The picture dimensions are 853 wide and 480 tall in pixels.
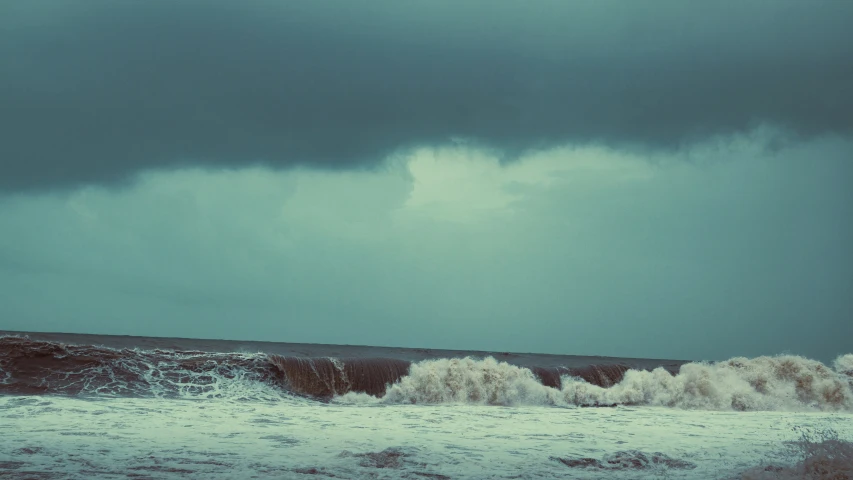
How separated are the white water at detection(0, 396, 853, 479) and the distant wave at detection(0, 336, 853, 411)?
280 cm

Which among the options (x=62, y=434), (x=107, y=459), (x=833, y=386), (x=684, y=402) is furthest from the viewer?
(x=833, y=386)

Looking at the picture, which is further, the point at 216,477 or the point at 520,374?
the point at 520,374

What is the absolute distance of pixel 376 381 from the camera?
1948 centimetres

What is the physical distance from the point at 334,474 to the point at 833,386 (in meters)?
18.7

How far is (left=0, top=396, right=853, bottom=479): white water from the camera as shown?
671 cm

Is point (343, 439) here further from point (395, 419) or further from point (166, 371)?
point (166, 371)

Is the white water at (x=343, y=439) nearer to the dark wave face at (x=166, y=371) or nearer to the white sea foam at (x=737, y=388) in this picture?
the dark wave face at (x=166, y=371)

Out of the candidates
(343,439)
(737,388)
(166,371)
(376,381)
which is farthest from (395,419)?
(737,388)

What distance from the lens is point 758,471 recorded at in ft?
21.6

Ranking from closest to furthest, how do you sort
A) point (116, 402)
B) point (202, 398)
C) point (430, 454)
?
point (430, 454) → point (116, 402) → point (202, 398)

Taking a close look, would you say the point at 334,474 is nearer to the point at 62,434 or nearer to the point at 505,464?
the point at 505,464

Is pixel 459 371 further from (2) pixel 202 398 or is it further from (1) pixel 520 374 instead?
(2) pixel 202 398

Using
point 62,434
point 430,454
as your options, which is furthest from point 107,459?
point 430,454

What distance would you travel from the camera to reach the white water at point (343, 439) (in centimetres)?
671
